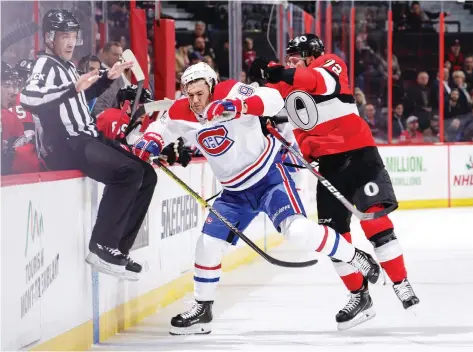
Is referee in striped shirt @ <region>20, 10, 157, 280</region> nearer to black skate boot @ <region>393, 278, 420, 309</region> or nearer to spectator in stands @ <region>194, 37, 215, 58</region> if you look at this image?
black skate boot @ <region>393, 278, 420, 309</region>

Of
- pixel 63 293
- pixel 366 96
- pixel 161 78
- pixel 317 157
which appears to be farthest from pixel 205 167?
pixel 366 96

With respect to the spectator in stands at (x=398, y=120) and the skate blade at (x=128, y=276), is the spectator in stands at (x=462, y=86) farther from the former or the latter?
the skate blade at (x=128, y=276)

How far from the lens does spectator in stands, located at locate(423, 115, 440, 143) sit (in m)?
11.9

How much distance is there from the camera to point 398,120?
11828mm

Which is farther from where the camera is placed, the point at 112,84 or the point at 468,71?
the point at 468,71

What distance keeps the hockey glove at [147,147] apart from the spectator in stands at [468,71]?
865cm

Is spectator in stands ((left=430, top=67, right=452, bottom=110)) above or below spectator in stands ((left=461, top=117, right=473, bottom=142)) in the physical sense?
above

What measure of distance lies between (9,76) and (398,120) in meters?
8.09

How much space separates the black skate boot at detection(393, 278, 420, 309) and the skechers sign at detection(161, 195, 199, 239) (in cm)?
125

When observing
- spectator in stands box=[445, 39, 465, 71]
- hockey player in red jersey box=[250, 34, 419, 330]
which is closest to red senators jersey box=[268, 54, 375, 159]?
hockey player in red jersey box=[250, 34, 419, 330]

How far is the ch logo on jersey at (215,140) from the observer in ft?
14.2

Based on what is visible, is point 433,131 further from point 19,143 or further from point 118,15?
point 19,143

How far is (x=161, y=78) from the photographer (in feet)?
19.8

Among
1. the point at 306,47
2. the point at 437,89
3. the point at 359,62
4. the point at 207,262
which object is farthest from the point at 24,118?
the point at 437,89
